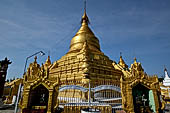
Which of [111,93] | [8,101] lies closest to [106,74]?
[111,93]

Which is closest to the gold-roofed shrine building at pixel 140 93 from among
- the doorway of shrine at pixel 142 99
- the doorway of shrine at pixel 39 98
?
the doorway of shrine at pixel 142 99

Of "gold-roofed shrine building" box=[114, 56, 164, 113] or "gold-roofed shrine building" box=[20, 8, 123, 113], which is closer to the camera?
"gold-roofed shrine building" box=[20, 8, 123, 113]

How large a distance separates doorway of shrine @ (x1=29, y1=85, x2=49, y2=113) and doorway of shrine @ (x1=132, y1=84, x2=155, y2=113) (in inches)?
296

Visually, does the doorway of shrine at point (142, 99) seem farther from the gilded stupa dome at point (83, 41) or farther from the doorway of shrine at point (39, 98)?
the gilded stupa dome at point (83, 41)

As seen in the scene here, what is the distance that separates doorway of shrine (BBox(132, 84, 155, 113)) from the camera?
30.8 ft

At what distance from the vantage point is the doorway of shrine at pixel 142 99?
9391 millimetres

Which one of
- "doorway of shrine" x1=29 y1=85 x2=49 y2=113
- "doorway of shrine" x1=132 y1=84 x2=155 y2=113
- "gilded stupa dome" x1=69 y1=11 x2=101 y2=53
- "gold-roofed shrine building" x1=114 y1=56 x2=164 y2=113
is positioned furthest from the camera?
"gilded stupa dome" x1=69 y1=11 x2=101 y2=53

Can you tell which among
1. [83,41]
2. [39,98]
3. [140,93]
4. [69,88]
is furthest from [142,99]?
[83,41]

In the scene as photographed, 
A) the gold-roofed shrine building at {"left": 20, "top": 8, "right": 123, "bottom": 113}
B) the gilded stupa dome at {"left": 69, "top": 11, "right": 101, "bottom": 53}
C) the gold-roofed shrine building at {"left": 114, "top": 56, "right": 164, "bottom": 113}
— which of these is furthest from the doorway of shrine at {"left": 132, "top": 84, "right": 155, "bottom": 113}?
the gilded stupa dome at {"left": 69, "top": 11, "right": 101, "bottom": 53}

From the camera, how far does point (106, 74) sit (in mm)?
18781

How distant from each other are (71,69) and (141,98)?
37.2 ft

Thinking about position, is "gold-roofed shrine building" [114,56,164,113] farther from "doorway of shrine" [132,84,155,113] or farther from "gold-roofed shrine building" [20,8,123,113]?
"gold-roofed shrine building" [20,8,123,113]

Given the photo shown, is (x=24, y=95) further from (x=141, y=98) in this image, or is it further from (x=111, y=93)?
(x=141, y=98)

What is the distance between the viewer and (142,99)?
32.1ft
